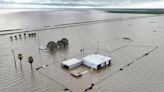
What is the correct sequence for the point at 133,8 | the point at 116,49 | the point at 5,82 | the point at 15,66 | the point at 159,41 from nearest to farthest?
1. the point at 5,82
2. the point at 15,66
3. the point at 116,49
4. the point at 159,41
5. the point at 133,8

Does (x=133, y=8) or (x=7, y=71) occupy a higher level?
(x=133, y=8)

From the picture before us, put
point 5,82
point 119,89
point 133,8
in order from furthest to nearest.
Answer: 1. point 133,8
2. point 5,82
3. point 119,89

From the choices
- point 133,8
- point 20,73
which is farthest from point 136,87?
point 133,8

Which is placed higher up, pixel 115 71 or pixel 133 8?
pixel 133 8

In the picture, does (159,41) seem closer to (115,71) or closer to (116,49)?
(116,49)

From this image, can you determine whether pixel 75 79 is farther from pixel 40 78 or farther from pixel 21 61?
pixel 21 61

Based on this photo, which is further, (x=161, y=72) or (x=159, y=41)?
(x=159, y=41)

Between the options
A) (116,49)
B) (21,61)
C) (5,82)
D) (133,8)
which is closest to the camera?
(5,82)

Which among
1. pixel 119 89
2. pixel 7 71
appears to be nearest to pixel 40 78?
pixel 7 71

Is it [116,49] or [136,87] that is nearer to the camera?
[136,87]
